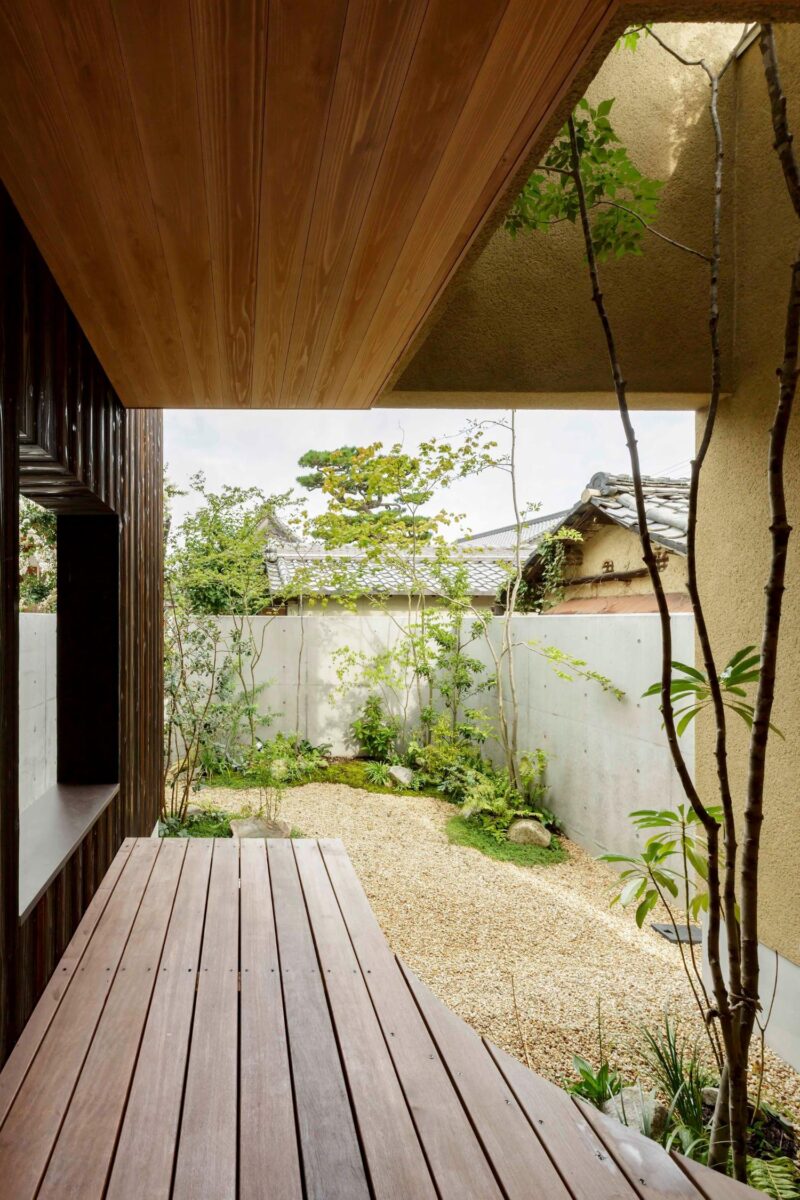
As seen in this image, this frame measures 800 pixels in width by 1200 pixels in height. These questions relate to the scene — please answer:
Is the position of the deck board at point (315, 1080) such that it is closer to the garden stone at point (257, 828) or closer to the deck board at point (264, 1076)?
the deck board at point (264, 1076)

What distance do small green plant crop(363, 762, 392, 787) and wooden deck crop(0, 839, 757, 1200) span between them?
406 cm

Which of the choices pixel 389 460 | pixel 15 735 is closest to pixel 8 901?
pixel 15 735

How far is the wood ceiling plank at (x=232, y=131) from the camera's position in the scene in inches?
39.3

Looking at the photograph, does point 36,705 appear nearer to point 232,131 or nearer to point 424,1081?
point 424,1081

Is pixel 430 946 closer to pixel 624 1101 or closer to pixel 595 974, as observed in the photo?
pixel 595 974

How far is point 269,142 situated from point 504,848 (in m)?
4.48

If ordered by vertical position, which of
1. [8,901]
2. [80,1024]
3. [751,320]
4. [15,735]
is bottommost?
[80,1024]

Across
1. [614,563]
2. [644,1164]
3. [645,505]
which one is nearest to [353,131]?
[644,1164]

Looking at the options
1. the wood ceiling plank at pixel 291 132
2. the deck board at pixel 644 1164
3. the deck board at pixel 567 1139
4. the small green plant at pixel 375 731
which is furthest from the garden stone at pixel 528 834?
the wood ceiling plank at pixel 291 132

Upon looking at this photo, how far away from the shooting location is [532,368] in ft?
9.00

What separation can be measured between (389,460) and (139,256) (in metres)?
4.80

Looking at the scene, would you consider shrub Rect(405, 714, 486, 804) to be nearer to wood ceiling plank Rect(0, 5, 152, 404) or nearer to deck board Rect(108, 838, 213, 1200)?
deck board Rect(108, 838, 213, 1200)

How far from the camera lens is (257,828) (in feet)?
16.1

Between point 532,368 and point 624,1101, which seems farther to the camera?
point 532,368
